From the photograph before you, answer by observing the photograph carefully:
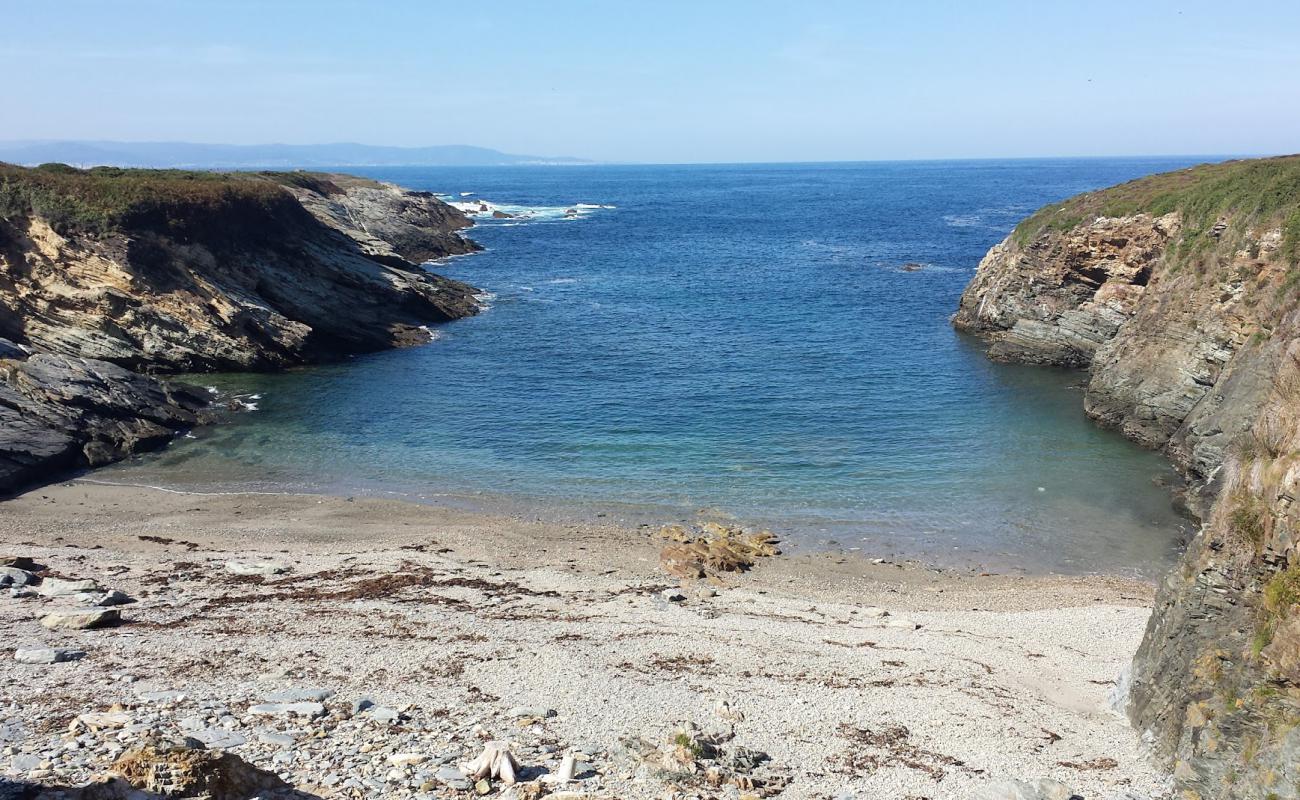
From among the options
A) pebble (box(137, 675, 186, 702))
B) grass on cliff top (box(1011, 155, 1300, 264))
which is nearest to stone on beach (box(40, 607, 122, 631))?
pebble (box(137, 675, 186, 702))

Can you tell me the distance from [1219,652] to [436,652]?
1390 centimetres

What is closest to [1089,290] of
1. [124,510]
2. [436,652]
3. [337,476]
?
[337,476]

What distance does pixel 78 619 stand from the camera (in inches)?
729

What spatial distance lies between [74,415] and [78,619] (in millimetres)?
18437

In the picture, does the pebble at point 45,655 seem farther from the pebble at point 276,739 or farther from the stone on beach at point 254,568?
the stone on beach at point 254,568

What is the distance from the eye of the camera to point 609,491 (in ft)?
102

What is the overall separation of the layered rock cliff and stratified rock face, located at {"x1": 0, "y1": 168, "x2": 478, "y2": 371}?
3621 cm

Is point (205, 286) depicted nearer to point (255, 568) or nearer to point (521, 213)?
point (255, 568)

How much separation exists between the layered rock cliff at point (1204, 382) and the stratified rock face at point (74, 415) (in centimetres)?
3337

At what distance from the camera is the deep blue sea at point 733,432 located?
29.0m

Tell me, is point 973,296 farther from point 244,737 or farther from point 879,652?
point 244,737

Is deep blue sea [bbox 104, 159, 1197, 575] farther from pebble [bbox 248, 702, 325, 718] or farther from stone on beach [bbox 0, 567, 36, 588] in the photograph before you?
pebble [bbox 248, 702, 325, 718]

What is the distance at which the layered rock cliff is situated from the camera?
13453 mm

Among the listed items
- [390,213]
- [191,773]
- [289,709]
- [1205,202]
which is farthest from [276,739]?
[390,213]
